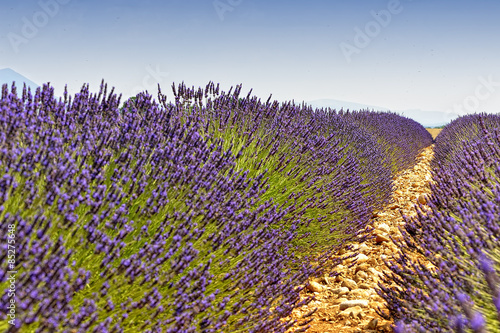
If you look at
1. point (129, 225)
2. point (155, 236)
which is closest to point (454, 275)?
point (155, 236)

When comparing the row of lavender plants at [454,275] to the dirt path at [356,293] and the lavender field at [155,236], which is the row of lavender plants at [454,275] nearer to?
the lavender field at [155,236]

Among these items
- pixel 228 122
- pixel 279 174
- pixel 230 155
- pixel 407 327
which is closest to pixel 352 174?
pixel 279 174

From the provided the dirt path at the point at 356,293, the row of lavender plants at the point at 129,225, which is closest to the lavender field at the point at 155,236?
the row of lavender plants at the point at 129,225

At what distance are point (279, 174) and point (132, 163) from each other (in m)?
1.59

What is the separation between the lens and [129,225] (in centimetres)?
165

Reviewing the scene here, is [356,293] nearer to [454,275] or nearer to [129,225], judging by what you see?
[454,275]

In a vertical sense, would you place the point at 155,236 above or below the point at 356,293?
above

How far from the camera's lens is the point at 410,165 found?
9.58 metres

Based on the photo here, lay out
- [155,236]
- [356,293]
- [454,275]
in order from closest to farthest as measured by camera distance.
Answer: [155,236] < [454,275] < [356,293]

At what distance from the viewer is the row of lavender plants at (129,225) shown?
1.29 meters

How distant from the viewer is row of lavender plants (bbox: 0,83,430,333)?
1.29m

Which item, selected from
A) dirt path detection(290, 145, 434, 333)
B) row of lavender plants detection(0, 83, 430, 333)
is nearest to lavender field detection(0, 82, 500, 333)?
row of lavender plants detection(0, 83, 430, 333)

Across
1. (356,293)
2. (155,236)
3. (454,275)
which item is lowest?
(356,293)

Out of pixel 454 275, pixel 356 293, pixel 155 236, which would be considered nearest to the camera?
pixel 155 236
